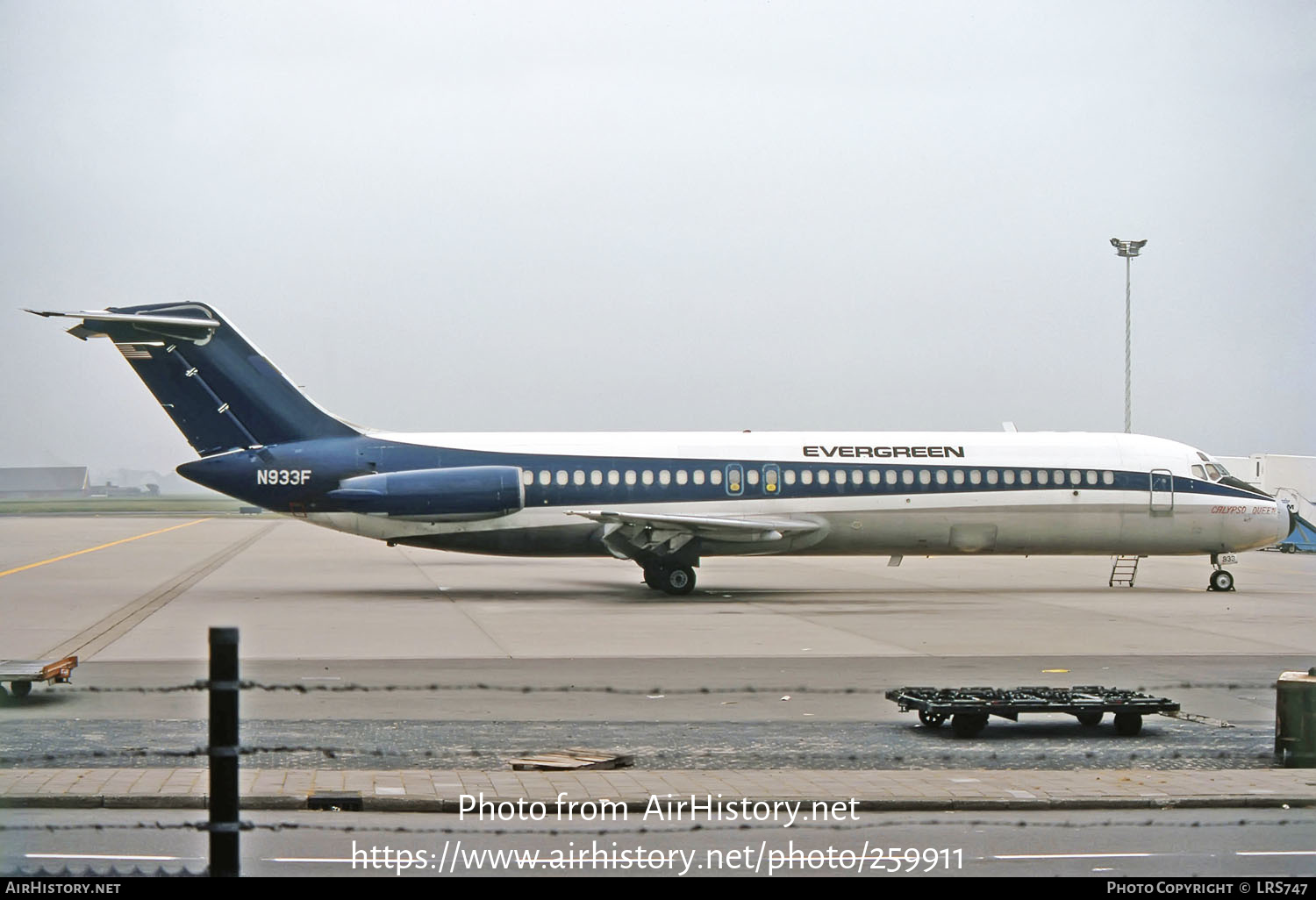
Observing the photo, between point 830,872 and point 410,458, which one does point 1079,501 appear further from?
point 830,872

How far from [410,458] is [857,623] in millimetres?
10123

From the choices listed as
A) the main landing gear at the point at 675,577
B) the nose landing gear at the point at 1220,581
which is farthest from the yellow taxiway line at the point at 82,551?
the nose landing gear at the point at 1220,581

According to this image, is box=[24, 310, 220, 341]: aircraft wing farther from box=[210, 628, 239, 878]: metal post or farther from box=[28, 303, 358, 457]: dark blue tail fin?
box=[210, 628, 239, 878]: metal post

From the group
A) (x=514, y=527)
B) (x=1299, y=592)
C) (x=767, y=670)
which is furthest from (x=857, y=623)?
(x=1299, y=592)

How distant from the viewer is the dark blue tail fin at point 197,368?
27.6 m

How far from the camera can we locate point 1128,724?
12.7 m

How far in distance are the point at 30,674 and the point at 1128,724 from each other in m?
10.3

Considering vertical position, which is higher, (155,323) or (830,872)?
(155,323)

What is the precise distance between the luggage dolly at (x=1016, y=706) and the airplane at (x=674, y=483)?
575 inches

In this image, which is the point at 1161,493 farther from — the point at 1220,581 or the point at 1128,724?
the point at 1128,724

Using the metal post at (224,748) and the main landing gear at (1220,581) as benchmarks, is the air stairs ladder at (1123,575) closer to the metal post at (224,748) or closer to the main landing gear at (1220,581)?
the main landing gear at (1220,581)

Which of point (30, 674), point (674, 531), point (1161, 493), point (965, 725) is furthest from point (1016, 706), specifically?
point (1161, 493)
